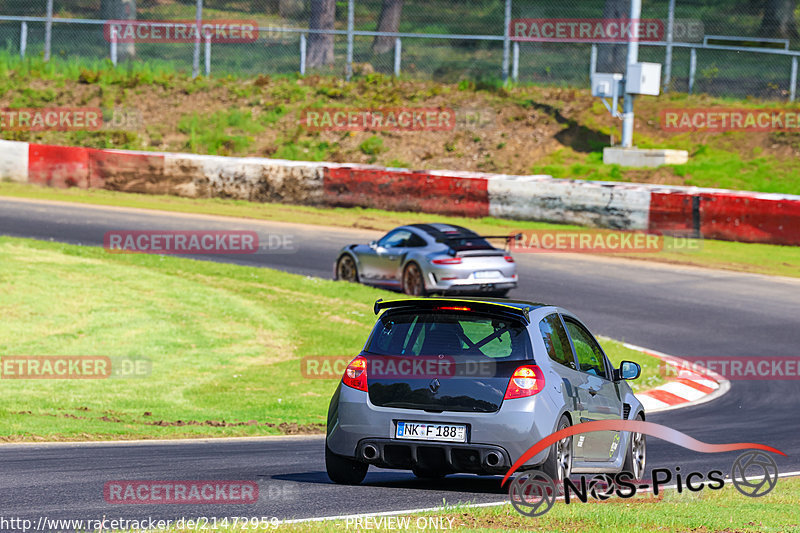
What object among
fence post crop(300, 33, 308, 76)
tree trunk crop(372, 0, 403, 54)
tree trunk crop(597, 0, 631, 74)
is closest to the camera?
tree trunk crop(597, 0, 631, 74)

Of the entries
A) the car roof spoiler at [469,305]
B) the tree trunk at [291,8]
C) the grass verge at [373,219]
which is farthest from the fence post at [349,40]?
the car roof spoiler at [469,305]

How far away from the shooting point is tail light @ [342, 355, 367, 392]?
783 centimetres

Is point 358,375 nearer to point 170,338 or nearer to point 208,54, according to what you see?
point 170,338

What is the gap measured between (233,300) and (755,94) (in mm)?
17424

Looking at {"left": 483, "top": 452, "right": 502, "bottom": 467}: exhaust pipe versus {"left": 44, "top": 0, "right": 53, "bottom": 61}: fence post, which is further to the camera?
{"left": 44, "top": 0, "right": 53, "bottom": 61}: fence post

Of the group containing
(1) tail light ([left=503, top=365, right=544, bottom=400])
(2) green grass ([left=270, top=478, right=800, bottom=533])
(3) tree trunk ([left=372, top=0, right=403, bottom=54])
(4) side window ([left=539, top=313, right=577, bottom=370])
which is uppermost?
(3) tree trunk ([left=372, top=0, right=403, bottom=54])

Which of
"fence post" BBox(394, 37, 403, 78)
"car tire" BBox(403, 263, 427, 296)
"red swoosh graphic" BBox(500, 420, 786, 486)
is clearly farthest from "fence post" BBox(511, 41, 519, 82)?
"red swoosh graphic" BBox(500, 420, 786, 486)

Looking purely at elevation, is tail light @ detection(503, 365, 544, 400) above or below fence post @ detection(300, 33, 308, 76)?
below

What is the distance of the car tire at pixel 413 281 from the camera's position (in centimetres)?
1931

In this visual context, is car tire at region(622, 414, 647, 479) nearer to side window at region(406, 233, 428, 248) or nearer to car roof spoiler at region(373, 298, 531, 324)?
car roof spoiler at region(373, 298, 531, 324)

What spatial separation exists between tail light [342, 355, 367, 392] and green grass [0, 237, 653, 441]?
390 centimetres

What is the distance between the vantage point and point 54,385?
1383 centimetres

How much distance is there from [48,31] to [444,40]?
503 inches

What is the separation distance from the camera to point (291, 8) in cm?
3544
